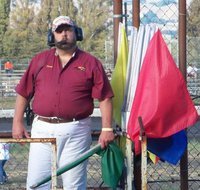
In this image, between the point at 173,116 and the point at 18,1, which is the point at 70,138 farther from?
the point at 18,1

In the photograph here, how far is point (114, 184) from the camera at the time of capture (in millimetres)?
6012

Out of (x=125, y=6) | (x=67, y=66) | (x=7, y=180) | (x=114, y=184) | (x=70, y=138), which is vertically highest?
(x=125, y=6)

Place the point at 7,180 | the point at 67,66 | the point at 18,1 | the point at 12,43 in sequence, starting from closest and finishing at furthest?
the point at 67,66
the point at 7,180
the point at 12,43
the point at 18,1

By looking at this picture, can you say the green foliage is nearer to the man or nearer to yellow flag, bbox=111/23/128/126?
yellow flag, bbox=111/23/128/126

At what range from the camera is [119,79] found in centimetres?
634

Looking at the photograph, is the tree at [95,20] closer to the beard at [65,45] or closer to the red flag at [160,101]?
the red flag at [160,101]

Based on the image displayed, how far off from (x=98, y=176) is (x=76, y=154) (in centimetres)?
521

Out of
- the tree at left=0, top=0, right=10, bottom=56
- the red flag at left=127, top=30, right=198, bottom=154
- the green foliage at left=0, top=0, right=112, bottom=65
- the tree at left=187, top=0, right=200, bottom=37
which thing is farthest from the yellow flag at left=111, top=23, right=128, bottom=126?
the tree at left=0, top=0, right=10, bottom=56

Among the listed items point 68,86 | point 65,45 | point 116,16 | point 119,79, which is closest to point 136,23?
point 116,16

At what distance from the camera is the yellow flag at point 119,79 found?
632 cm

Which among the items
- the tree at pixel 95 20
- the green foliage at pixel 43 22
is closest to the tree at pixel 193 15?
the green foliage at pixel 43 22

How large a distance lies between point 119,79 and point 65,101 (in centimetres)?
68

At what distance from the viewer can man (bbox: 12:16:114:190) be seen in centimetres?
588

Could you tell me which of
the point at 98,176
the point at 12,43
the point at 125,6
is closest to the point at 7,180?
the point at 98,176
